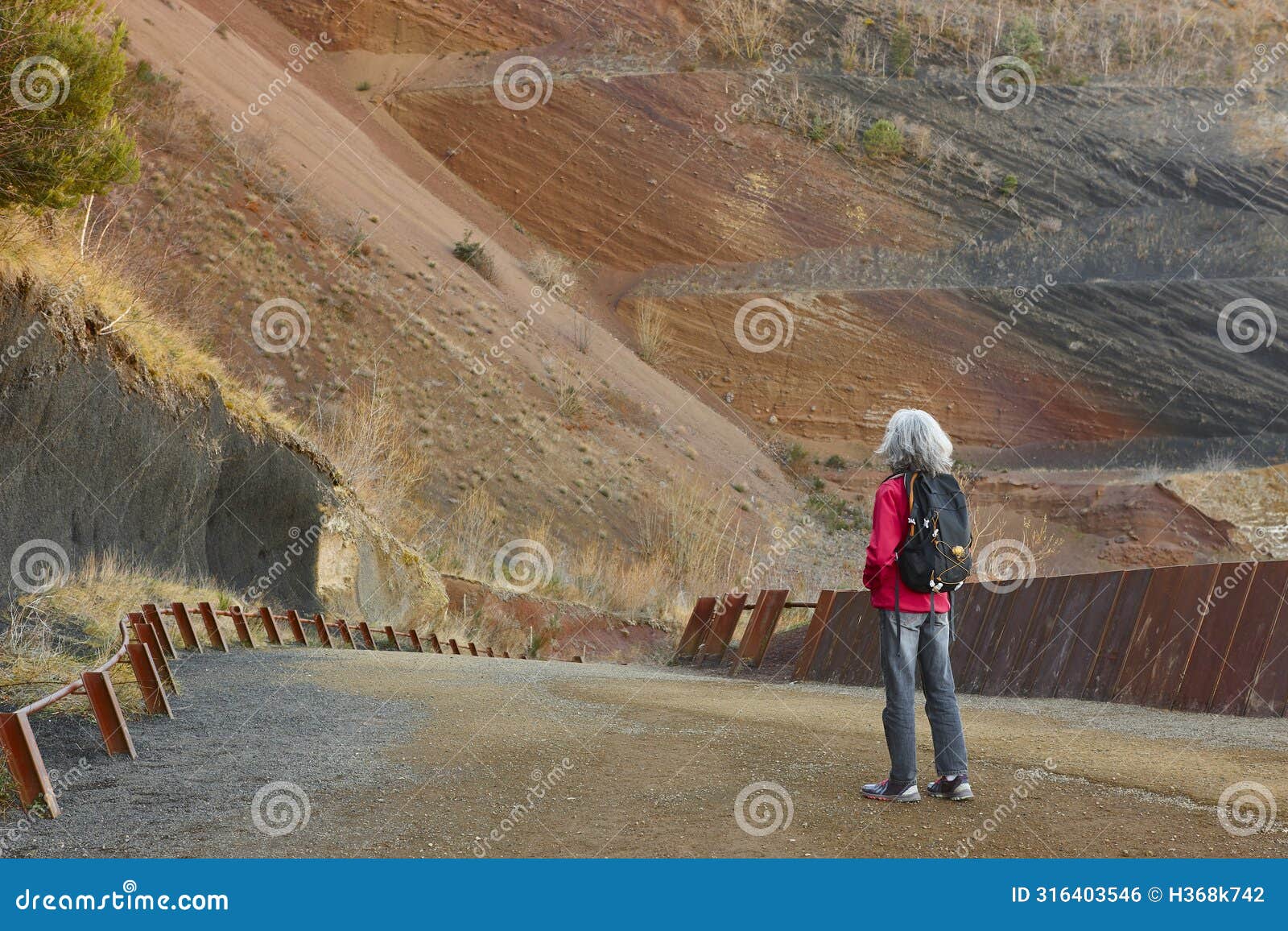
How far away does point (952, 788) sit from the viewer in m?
6.50

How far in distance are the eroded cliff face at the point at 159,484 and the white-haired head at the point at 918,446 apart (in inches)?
317

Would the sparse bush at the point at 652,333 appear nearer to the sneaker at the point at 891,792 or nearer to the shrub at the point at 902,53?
the shrub at the point at 902,53

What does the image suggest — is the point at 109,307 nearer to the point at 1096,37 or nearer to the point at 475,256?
the point at 475,256

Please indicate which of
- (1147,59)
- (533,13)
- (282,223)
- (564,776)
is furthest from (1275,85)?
(564,776)

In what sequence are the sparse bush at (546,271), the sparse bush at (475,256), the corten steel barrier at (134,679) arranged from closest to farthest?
the corten steel barrier at (134,679) → the sparse bush at (475,256) → the sparse bush at (546,271)

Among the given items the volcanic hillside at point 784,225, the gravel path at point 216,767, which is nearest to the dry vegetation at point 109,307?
the gravel path at point 216,767

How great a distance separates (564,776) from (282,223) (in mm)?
34183

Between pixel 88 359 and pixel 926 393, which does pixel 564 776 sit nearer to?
pixel 88 359

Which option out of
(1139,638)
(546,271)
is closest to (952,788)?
(1139,638)

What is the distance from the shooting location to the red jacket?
21.0 ft

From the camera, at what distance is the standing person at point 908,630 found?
21.0 feet

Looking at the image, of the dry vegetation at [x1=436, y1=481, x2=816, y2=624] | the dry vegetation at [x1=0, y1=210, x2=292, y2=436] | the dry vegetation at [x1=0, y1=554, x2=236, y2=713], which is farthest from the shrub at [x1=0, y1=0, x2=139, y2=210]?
the dry vegetation at [x1=436, y1=481, x2=816, y2=624]

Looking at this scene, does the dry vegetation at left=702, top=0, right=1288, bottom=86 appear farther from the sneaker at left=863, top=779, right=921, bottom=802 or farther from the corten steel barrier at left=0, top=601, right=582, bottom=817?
the sneaker at left=863, top=779, right=921, bottom=802

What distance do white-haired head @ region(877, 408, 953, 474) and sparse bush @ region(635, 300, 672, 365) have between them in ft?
136
